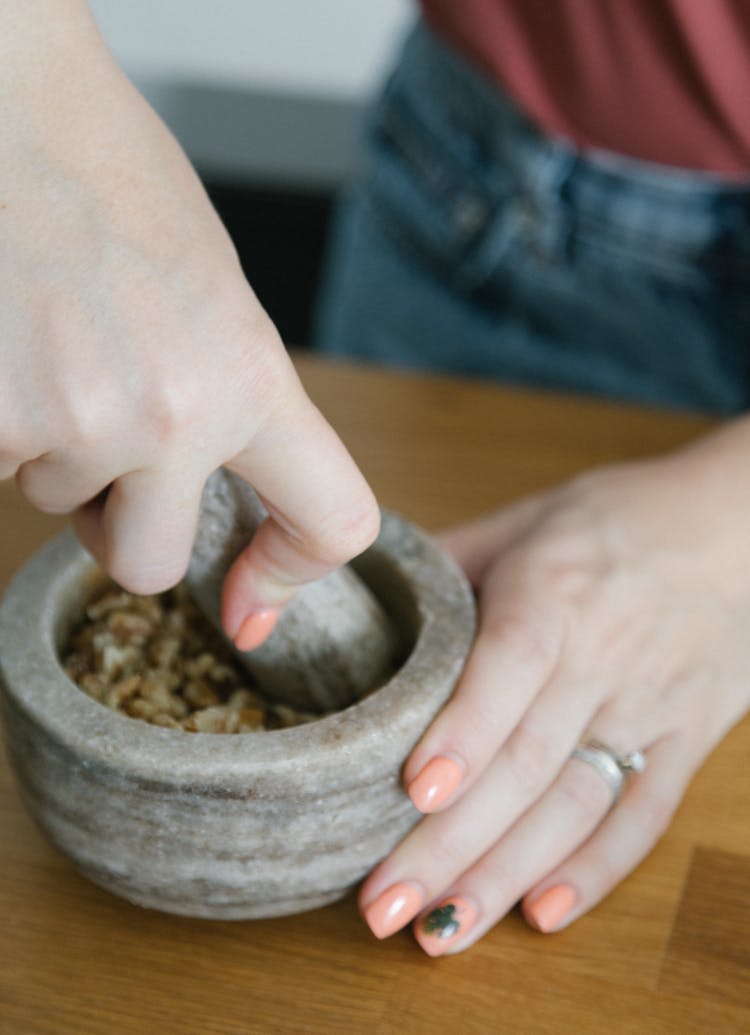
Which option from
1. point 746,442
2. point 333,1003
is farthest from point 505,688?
point 746,442

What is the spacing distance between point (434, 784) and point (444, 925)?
0.24 feet

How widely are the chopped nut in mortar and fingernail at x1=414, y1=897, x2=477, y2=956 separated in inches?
4.6

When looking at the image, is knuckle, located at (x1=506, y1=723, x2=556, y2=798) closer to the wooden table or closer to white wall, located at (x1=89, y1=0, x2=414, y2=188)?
the wooden table

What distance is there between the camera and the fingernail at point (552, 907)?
27.0 inches

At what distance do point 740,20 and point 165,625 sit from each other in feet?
2.13

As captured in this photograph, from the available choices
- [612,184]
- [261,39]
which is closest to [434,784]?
[612,184]

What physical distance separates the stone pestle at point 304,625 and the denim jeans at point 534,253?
0.54 meters

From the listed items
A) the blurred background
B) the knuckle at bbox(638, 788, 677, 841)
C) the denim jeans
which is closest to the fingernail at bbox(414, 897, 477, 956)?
the knuckle at bbox(638, 788, 677, 841)

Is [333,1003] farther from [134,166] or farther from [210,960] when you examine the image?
[134,166]

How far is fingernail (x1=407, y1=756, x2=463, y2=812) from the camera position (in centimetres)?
65

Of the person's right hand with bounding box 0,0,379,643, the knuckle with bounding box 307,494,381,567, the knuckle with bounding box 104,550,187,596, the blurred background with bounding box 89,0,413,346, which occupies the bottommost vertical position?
the blurred background with bounding box 89,0,413,346

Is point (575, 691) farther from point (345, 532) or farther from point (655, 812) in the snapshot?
point (345, 532)

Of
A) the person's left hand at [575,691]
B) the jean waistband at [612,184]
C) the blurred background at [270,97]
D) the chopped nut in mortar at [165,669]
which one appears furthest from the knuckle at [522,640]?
the blurred background at [270,97]

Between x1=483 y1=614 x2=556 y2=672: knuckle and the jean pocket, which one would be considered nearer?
x1=483 y1=614 x2=556 y2=672: knuckle
